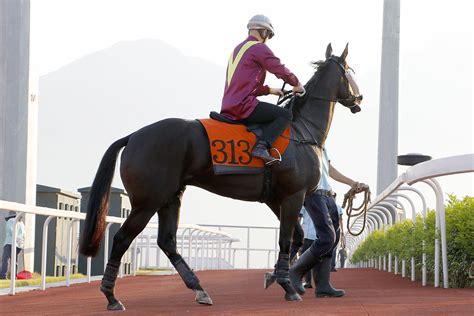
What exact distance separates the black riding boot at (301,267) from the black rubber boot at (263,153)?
4.09 feet

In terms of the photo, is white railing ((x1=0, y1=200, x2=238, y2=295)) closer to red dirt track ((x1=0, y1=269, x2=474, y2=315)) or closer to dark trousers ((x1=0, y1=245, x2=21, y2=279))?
red dirt track ((x1=0, y1=269, x2=474, y2=315))

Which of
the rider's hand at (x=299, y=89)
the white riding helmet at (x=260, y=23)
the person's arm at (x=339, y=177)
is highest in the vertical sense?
the white riding helmet at (x=260, y=23)

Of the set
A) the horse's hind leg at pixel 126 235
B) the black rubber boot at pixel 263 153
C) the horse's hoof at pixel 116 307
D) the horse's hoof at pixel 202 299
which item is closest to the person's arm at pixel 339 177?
the black rubber boot at pixel 263 153

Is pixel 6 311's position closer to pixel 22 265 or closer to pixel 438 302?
pixel 438 302

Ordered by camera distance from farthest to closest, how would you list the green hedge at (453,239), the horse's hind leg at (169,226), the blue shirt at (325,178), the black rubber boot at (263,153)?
the green hedge at (453,239)
the blue shirt at (325,178)
the horse's hind leg at (169,226)
the black rubber boot at (263,153)

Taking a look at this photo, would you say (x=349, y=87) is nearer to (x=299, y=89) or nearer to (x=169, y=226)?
(x=299, y=89)

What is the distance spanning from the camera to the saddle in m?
7.14

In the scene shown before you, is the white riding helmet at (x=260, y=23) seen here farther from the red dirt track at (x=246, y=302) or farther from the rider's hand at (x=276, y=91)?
the red dirt track at (x=246, y=302)

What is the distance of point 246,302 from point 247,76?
1589 millimetres

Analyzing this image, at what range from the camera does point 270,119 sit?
7.45 m

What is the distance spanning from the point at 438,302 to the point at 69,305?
8.46 feet

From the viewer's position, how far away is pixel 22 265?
15.6 meters

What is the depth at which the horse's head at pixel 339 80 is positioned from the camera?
8.19 meters

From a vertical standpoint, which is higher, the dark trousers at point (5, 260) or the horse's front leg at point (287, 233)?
the horse's front leg at point (287, 233)
